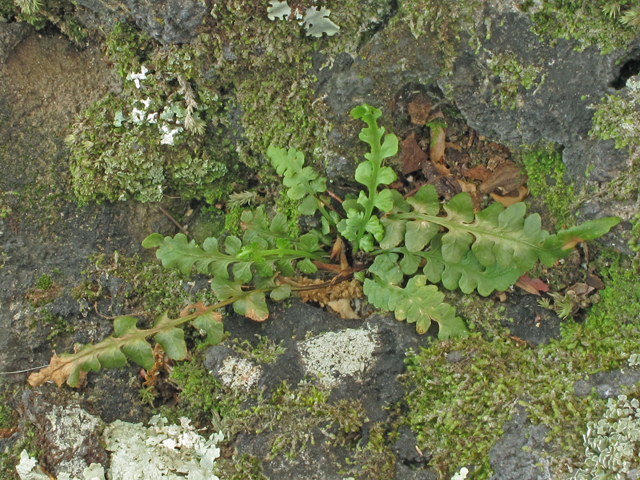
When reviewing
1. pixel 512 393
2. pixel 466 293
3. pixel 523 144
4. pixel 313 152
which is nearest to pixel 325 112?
pixel 313 152

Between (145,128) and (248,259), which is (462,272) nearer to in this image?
(248,259)

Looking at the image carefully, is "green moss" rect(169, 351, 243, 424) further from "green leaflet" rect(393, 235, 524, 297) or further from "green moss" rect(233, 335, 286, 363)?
"green leaflet" rect(393, 235, 524, 297)

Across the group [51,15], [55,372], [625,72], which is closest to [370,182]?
[625,72]

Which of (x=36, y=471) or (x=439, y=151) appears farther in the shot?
(x=439, y=151)

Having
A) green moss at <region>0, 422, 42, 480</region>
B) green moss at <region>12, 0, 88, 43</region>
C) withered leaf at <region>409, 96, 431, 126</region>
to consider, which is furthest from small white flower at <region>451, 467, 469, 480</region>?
green moss at <region>12, 0, 88, 43</region>

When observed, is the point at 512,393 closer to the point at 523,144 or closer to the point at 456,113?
the point at 523,144

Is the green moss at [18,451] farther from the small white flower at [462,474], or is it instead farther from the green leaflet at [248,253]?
the small white flower at [462,474]
